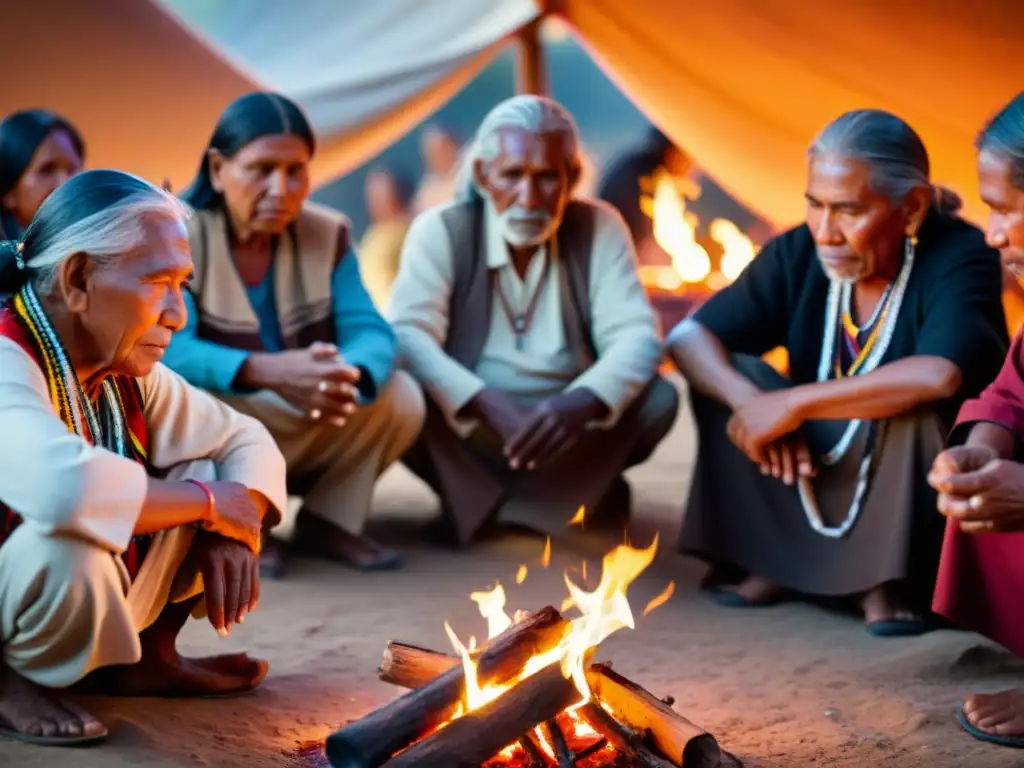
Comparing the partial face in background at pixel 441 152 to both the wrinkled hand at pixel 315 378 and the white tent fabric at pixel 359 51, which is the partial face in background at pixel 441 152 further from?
the wrinkled hand at pixel 315 378

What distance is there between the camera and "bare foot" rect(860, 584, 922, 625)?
3.89m

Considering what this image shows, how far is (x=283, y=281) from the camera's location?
472 cm

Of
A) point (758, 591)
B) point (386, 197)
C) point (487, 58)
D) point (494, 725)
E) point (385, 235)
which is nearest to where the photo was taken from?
point (494, 725)

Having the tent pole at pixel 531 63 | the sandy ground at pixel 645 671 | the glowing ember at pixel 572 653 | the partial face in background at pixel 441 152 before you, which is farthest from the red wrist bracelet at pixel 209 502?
the partial face in background at pixel 441 152

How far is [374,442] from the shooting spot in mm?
4719

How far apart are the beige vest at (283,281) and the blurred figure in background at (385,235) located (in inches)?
252

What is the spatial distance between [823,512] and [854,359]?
504 millimetres

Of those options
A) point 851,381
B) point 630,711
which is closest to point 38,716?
point 630,711

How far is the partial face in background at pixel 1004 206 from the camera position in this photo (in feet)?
9.93

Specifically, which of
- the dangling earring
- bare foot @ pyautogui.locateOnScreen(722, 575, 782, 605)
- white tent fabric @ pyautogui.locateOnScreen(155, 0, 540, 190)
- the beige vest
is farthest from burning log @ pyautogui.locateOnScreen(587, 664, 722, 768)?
white tent fabric @ pyautogui.locateOnScreen(155, 0, 540, 190)

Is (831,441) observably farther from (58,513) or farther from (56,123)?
(56,123)

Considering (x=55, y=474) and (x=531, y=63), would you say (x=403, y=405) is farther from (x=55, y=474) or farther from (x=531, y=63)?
(x=531, y=63)

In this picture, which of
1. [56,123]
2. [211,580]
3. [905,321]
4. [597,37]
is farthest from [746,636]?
[597,37]

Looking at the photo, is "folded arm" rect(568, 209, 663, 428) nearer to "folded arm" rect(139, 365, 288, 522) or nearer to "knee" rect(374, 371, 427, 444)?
"knee" rect(374, 371, 427, 444)
